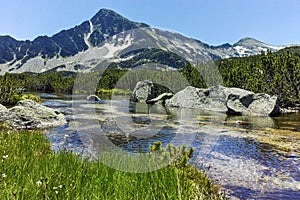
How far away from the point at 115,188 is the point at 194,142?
961 centimetres

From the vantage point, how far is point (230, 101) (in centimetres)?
3044

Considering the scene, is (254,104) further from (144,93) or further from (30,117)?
(30,117)

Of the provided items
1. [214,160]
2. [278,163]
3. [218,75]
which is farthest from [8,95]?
[218,75]

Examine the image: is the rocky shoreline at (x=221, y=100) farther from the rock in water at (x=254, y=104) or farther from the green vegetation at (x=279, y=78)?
the green vegetation at (x=279, y=78)

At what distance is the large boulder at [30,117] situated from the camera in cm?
1633

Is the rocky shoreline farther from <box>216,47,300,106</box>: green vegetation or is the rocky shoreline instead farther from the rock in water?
<box>216,47,300,106</box>: green vegetation

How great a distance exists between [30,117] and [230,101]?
67.8 feet

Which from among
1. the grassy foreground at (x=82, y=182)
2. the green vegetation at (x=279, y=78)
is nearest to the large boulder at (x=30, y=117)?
the grassy foreground at (x=82, y=182)

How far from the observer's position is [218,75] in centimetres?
5491

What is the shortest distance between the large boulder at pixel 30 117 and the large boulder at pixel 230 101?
1854cm

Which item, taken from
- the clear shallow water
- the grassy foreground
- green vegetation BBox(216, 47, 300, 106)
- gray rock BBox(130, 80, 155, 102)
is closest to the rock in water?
green vegetation BBox(216, 47, 300, 106)

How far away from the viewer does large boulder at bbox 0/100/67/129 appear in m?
16.3

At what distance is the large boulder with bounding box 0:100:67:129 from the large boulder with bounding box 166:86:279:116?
60.8 feet

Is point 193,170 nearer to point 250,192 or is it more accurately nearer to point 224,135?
point 250,192
